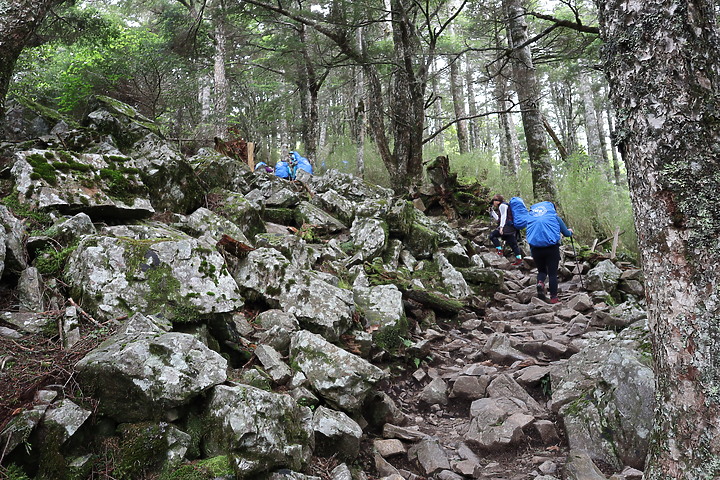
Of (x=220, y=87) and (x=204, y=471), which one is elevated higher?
(x=220, y=87)

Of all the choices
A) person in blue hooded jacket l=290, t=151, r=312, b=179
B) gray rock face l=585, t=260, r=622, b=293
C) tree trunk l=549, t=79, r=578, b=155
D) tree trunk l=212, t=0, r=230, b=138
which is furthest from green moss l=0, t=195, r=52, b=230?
tree trunk l=549, t=79, r=578, b=155

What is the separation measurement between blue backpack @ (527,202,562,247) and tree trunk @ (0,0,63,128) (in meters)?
7.96

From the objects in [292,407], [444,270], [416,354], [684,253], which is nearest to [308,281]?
[416,354]

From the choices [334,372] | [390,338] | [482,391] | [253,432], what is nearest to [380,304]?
[390,338]

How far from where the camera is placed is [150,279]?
368 cm

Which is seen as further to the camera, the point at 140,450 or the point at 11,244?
the point at 11,244

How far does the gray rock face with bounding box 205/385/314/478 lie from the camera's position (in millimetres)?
2705

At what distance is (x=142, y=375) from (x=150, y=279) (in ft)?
4.13

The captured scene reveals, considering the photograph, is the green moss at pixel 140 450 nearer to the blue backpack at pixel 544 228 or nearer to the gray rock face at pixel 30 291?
the gray rock face at pixel 30 291

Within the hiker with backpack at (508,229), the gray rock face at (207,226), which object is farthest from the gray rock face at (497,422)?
the hiker with backpack at (508,229)

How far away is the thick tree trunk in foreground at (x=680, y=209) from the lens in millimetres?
2193

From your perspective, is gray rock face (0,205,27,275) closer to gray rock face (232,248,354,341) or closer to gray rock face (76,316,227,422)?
gray rock face (76,316,227,422)

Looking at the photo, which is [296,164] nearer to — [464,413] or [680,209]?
[464,413]

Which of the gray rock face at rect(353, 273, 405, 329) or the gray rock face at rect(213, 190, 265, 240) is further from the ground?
the gray rock face at rect(213, 190, 265, 240)
